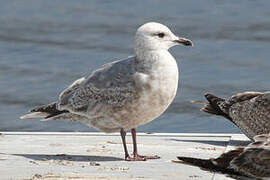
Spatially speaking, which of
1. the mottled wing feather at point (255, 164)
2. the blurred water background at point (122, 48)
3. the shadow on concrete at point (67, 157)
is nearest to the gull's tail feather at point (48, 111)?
the shadow on concrete at point (67, 157)

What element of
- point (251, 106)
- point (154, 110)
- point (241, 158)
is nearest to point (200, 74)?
point (251, 106)

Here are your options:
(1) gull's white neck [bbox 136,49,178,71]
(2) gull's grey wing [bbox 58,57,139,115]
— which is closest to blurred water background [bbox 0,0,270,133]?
(2) gull's grey wing [bbox 58,57,139,115]

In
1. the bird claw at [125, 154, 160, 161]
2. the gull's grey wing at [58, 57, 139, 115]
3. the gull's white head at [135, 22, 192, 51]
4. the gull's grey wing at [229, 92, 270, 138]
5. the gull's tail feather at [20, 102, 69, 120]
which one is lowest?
the bird claw at [125, 154, 160, 161]

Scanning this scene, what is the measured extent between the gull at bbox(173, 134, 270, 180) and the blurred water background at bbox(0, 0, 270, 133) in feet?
23.5

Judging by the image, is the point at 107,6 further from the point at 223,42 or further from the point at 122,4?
the point at 223,42

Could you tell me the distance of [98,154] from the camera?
9.09m

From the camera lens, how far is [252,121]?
32.4 ft

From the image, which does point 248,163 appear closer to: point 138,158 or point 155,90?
point 155,90

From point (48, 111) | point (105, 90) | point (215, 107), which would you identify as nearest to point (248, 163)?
point (105, 90)

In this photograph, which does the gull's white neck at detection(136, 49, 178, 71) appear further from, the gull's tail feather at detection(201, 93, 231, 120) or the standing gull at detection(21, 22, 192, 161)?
the gull's tail feather at detection(201, 93, 231, 120)

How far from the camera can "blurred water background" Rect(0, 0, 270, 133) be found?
15.3 metres

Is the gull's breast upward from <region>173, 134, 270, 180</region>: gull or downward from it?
upward

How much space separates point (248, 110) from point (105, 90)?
177cm

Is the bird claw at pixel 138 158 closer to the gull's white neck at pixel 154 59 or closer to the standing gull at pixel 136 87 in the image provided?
the standing gull at pixel 136 87
